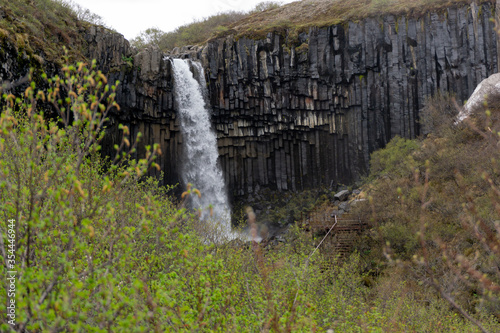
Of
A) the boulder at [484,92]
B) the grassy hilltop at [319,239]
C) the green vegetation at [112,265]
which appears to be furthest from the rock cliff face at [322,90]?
the green vegetation at [112,265]

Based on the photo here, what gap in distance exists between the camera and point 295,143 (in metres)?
32.5

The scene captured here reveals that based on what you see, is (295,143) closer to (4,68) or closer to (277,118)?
(277,118)

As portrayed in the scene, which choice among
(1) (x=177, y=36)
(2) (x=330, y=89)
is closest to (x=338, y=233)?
(2) (x=330, y=89)

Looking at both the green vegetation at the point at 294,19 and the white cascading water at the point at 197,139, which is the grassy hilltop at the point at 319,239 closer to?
the green vegetation at the point at 294,19

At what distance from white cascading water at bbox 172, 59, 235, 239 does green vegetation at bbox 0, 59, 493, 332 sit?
12.5 metres

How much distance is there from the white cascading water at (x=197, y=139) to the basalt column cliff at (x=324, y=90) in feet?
2.32

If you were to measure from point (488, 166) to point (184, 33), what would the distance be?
40.5 metres

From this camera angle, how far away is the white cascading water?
94.5 feet

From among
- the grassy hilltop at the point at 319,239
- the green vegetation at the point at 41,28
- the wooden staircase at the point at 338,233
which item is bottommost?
the wooden staircase at the point at 338,233

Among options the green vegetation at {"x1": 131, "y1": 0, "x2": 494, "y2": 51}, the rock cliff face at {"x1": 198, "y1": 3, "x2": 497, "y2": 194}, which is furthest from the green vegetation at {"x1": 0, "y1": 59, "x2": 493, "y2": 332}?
the green vegetation at {"x1": 131, "y1": 0, "x2": 494, "y2": 51}

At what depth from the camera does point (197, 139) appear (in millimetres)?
29500

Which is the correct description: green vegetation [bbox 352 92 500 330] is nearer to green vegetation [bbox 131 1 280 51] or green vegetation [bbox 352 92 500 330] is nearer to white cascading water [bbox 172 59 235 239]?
white cascading water [bbox 172 59 235 239]

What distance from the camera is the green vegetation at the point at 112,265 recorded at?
13.1 feet

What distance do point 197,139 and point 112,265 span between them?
24.8 meters
